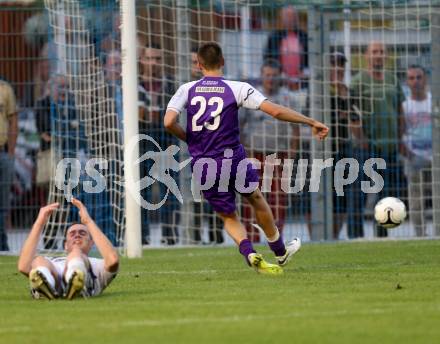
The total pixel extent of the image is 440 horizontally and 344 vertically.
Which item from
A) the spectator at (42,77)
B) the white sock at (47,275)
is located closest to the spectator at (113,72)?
the spectator at (42,77)

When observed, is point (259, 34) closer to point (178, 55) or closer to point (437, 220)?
point (178, 55)

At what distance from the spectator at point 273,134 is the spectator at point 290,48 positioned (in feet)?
0.47

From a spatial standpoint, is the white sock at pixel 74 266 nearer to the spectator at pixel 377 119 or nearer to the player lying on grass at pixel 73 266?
the player lying on grass at pixel 73 266

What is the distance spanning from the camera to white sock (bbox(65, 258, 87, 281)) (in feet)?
30.6

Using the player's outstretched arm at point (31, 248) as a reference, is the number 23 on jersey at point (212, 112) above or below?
above

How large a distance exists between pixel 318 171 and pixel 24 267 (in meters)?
9.31

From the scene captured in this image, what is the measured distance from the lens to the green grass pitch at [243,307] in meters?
7.45

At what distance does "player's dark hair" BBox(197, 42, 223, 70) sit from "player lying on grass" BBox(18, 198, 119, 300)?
2.60m

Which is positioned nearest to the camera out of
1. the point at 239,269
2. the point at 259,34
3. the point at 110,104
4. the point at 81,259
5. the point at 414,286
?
the point at 81,259

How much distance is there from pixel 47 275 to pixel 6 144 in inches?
335

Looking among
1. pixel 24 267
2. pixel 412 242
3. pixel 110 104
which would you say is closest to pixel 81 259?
pixel 24 267

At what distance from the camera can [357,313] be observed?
8367 millimetres

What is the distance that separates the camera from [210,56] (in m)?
12.0

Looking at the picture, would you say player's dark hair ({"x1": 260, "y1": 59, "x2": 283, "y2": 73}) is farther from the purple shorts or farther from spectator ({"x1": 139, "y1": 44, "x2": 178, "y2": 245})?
the purple shorts
